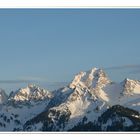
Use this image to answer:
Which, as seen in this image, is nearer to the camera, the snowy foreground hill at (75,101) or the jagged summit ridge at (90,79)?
the snowy foreground hill at (75,101)

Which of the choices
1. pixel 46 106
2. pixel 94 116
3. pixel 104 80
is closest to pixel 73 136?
pixel 94 116

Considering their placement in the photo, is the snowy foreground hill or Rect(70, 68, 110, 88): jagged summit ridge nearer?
the snowy foreground hill

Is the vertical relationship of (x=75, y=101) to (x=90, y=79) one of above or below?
below

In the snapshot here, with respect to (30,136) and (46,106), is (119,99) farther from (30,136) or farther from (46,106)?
(30,136)

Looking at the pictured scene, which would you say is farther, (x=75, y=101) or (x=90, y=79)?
(x=90, y=79)

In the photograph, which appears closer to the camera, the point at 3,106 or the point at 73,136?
the point at 73,136

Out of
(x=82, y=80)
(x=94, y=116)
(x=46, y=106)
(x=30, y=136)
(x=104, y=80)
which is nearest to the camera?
(x=30, y=136)

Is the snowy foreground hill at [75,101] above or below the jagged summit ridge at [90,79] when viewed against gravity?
below

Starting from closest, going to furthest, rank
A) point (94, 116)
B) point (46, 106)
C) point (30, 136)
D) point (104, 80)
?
point (30, 136) → point (94, 116) → point (46, 106) → point (104, 80)

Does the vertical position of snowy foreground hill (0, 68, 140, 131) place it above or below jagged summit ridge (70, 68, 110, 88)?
below
